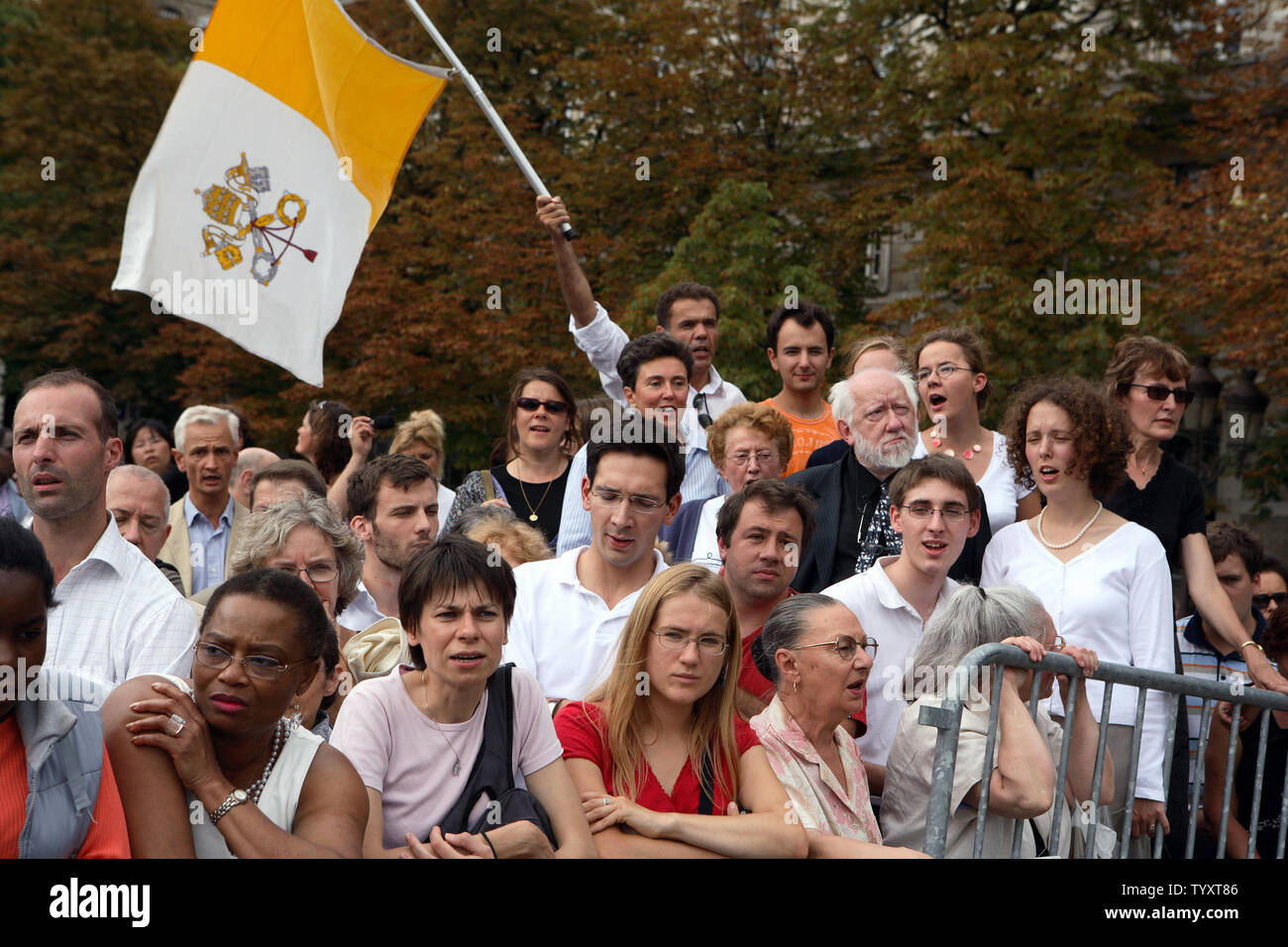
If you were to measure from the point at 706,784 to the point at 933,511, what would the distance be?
150cm

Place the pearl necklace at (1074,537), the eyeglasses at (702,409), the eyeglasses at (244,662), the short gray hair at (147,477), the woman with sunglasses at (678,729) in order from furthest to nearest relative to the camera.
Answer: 1. the eyeglasses at (702,409)
2. the short gray hair at (147,477)
3. the pearl necklace at (1074,537)
4. the woman with sunglasses at (678,729)
5. the eyeglasses at (244,662)

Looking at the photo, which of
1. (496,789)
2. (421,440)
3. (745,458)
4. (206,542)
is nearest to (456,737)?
(496,789)

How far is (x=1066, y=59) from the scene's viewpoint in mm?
21406

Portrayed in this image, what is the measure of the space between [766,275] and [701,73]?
4375mm

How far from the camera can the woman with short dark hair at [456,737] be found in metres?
4.06

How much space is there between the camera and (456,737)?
13.8 ft

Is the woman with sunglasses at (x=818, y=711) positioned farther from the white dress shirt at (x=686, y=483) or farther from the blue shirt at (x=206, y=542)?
the blue shirt at (x=206, y=542)

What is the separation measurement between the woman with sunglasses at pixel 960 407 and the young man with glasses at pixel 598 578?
1.66 m

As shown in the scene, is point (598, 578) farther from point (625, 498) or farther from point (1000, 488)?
point (1000, 488)

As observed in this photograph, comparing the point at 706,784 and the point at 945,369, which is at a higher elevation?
the point at 945,369

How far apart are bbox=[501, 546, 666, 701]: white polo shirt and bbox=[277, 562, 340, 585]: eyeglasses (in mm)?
693

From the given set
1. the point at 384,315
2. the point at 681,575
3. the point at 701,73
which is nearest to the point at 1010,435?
the point at 681,575

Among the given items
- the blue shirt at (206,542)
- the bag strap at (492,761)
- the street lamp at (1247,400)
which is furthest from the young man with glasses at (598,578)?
the street lamp at (1247,400)

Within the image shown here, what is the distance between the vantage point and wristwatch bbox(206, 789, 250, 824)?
140 inches
